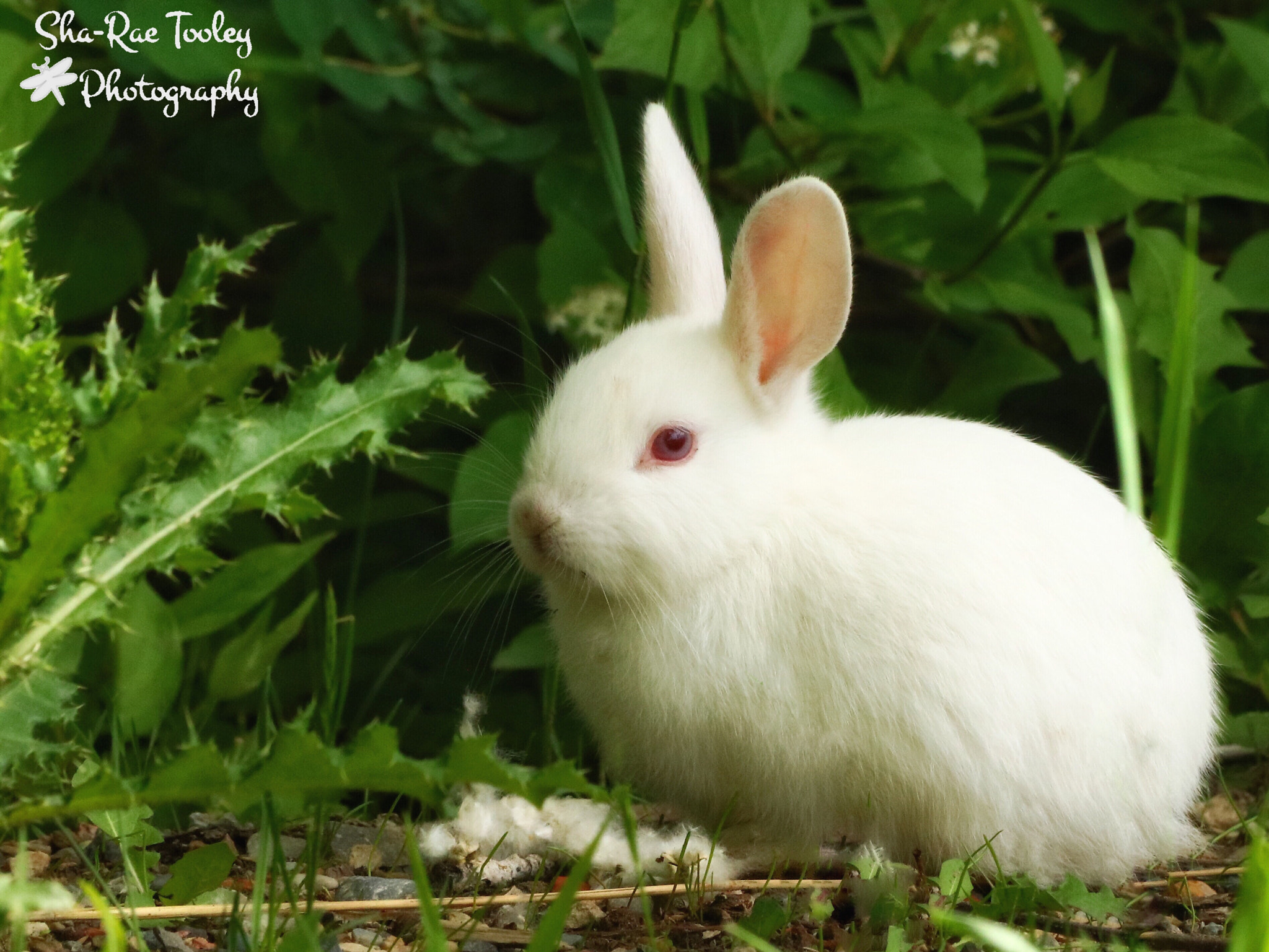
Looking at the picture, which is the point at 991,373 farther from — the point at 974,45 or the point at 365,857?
the point at 365,857

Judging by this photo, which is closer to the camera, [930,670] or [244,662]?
[930,670]

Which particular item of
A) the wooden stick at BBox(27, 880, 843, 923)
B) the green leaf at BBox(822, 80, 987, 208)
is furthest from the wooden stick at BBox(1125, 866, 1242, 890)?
the green leaf at BBox(822, 80, 987, 208)

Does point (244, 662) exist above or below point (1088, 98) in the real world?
below

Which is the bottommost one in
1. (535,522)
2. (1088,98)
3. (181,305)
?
(535,522)

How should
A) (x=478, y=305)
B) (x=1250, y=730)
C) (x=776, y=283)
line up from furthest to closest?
(x=478, y=305)
(x=1250, y=730)
(x=776, y=283)

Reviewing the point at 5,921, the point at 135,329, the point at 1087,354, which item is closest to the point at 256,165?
the point at 135,329

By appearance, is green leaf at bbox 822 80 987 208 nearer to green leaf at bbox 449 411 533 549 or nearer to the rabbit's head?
the rabbit's head

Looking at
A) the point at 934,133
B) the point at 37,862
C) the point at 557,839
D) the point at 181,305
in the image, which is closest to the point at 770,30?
the point at 934,133

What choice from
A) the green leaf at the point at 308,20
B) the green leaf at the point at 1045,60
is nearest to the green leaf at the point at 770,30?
the green leaf at the point at 1045,60
